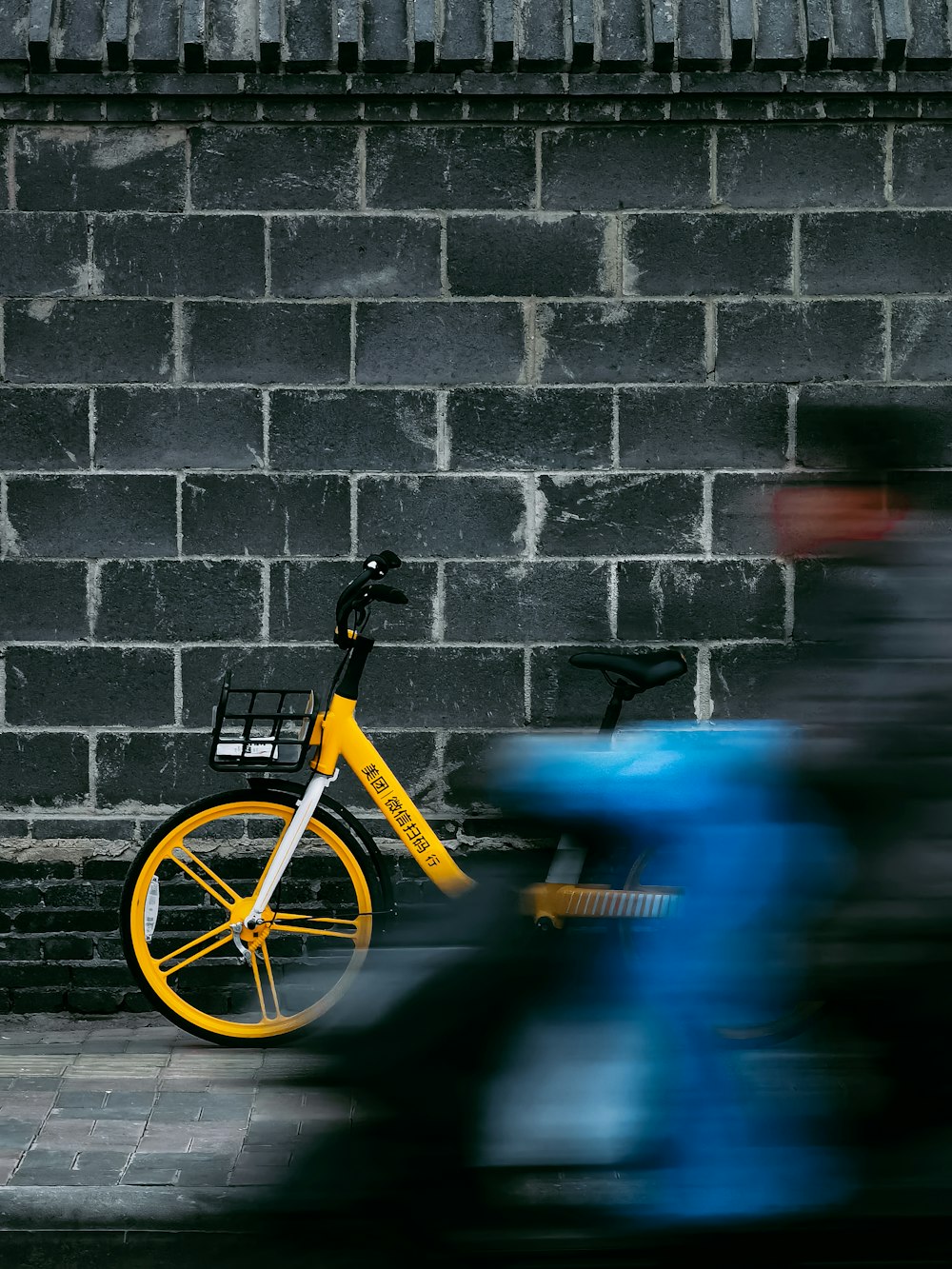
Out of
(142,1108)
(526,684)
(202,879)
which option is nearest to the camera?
(142,1108)

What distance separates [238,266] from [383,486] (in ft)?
2.96

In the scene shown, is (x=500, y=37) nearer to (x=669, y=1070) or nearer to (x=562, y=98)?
(x=562, y=98)

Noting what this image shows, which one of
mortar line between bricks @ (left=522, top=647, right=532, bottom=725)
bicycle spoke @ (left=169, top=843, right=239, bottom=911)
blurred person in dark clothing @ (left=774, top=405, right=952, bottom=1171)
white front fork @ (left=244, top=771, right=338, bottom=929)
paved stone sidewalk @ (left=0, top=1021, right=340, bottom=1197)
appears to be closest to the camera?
blurred person in dark clothing @ (left=774, top=405, right=952, bottom=1171)

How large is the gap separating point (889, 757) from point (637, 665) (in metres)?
2.42

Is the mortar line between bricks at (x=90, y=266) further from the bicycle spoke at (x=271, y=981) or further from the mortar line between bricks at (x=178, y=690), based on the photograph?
the bicycle spoke at (x=271, y=981)

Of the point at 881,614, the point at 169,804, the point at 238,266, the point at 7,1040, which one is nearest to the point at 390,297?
the point at 238,266

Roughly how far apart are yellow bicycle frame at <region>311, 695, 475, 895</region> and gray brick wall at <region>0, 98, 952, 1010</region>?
0.60 m

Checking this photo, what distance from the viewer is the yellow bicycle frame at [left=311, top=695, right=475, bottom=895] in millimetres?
4777

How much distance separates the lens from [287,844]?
189 inches

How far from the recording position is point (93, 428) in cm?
535

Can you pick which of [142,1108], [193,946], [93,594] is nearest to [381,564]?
[93,594]

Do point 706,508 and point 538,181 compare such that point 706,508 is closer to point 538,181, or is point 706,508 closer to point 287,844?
point 538,181

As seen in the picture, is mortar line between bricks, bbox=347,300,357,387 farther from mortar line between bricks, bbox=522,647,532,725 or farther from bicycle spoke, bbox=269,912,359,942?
bicycle spoke, bbox=269,912,359,942

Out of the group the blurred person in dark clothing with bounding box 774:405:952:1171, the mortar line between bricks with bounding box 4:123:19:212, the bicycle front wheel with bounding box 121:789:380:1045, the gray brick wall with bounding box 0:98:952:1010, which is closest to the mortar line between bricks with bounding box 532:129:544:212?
the gray brick wall with bounding box 0:98:952:1010
